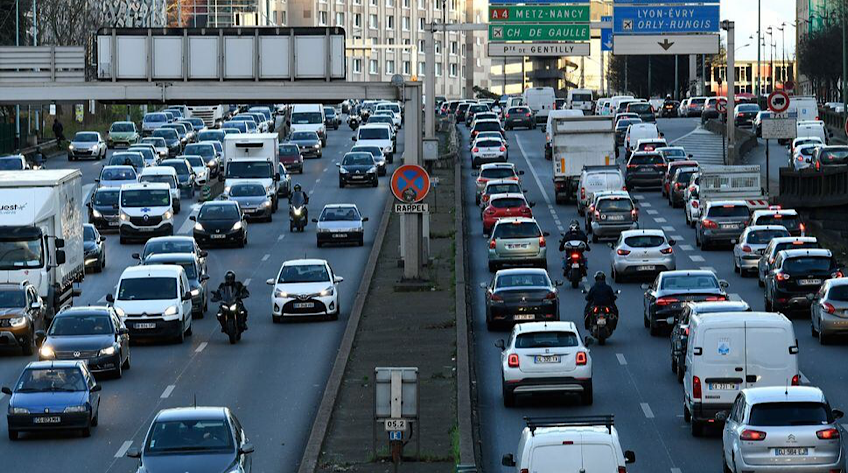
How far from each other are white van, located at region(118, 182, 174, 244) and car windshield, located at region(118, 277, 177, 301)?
1796cm

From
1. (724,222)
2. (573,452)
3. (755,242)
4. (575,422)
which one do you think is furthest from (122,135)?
(573,452)

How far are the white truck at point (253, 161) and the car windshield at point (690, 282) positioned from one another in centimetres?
2905

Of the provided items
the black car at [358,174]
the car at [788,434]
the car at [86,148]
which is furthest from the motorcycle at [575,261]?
the car at [86,148]

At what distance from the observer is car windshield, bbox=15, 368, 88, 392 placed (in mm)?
27297

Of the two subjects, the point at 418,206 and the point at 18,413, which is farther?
the point at 418,206

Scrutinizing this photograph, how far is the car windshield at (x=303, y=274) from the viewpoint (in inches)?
1613

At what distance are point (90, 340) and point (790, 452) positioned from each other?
15415mm

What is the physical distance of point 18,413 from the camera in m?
26.9

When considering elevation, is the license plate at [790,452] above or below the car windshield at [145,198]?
below

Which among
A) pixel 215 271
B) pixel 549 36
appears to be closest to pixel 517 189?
pixel 549 36

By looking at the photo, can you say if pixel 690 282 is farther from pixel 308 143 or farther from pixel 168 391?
pixel 308 143

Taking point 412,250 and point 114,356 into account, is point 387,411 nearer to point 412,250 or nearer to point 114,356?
point 114,356

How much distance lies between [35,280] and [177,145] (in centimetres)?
5318

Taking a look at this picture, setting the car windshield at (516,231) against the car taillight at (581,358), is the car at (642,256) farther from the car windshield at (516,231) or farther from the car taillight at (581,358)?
the car taillight at (581,358)
